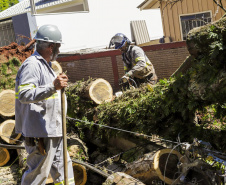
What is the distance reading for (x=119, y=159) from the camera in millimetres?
6027

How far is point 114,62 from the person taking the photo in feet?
36.0

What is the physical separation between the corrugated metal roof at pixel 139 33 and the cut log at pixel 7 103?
10.7m

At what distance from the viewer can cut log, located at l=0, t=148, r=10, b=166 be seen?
7672 mm

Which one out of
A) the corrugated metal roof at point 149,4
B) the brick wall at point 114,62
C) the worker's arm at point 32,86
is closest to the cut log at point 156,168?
the worker's arm at point 32,86

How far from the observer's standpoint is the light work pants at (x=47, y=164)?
13.7 feet

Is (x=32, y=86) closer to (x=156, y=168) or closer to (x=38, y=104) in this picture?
(x=38, y=104)

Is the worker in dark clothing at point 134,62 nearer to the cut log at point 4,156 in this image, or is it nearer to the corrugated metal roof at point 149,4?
the cut log at point 4,156

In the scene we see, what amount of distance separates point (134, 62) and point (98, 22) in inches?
486

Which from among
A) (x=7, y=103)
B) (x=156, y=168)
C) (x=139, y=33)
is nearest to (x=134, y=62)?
(x=7, y=103)

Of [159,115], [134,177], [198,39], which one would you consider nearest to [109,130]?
[159,115]

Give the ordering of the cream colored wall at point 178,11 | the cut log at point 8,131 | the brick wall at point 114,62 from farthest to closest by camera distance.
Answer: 1. the cream colored wall at point 178,11
2. the brick wall at point 114,62
3. the cut log at point 8,131

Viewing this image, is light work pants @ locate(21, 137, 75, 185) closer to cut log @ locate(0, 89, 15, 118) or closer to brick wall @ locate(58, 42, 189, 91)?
cut log @ locate(0, 89, 15, 118)

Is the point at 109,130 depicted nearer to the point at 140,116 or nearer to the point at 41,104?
the point at 140,116

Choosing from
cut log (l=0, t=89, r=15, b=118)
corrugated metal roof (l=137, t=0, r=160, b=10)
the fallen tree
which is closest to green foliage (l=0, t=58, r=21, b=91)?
cut log (l=0, t=89, r=15, b=118)
